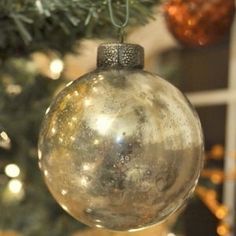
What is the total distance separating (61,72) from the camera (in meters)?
0.96

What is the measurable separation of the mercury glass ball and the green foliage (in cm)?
19

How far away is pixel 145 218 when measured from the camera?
1.43ft

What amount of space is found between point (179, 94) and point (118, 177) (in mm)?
85

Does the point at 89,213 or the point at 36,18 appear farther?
the point at 36,18

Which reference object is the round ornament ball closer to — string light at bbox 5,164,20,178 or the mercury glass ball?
the mercury glass ball

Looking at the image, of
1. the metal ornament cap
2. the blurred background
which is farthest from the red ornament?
the metal ornament cap

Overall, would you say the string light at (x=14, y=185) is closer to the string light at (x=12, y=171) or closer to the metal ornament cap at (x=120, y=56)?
the string light at (x=12, y=171)

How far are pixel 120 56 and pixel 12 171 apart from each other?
50cm

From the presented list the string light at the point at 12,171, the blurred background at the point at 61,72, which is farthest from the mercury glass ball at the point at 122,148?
the string light at the point at 12,171

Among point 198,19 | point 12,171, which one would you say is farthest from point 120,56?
point 12,171

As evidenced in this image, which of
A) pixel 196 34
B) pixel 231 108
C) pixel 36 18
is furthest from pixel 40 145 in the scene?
pixel 231 108

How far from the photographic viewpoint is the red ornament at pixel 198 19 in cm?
75

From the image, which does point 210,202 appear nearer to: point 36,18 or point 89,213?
point 36,18

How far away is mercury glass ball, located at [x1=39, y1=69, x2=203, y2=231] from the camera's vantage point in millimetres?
410
